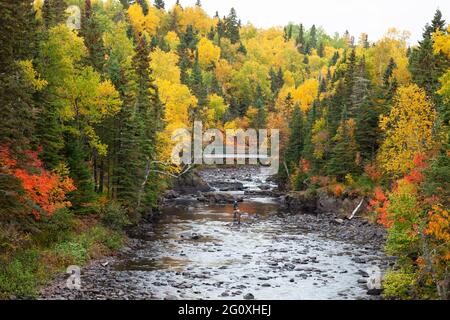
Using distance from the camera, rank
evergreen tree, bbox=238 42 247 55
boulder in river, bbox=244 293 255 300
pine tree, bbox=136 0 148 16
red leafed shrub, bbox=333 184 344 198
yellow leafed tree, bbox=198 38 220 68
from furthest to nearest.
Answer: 1. evergreen tree, bbox=238 42 247 55
2. pine tree, bbox=136 0 148 16
3. yellow leafed tree, bbox=198 38 220 68
4. red leafed shrub, bbox=333 184 344 198
5. boulder in river, bbox=244 293 255 300

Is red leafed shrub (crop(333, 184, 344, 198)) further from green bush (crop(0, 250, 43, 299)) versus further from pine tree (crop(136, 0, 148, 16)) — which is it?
pine tree (crop(136, 0, 148, 16))

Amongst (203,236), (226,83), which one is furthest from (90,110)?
(226,83)

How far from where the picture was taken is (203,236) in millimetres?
43594

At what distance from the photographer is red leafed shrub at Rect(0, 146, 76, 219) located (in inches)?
1010

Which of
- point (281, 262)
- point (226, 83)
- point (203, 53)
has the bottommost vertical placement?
point (281, 262)

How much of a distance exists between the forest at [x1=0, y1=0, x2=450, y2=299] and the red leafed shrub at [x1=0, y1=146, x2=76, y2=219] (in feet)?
0.36

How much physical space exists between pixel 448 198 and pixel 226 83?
12770 centimetres

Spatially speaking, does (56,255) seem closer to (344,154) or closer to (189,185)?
(344,154)

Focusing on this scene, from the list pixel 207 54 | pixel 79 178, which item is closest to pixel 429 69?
pixel 79 178

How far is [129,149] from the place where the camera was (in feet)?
144

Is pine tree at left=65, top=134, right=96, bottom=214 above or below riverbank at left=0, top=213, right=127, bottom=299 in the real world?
above

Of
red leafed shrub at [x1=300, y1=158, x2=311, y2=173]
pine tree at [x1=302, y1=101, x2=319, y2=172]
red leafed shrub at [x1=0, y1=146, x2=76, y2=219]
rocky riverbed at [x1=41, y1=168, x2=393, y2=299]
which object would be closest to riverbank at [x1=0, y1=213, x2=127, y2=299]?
rocky riverbed at [x1=41, y1=168, x2=393, y2=299]
